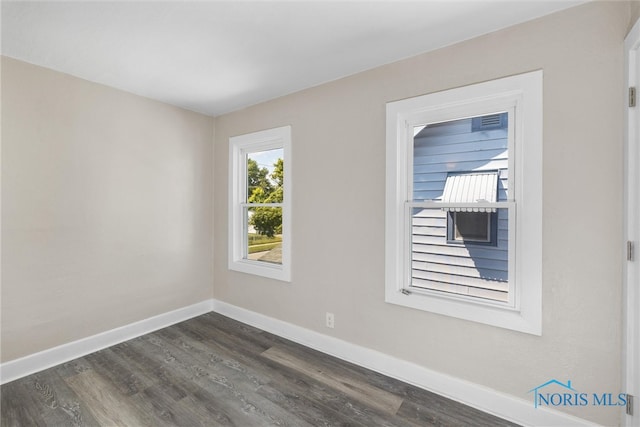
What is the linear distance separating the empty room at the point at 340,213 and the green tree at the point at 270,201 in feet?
0.11

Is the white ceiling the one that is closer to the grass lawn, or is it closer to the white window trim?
the white window trim

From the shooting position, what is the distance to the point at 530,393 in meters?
1.77

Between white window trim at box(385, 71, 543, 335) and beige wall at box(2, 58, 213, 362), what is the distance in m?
2.43

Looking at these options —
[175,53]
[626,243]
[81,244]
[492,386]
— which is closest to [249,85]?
[175,53]

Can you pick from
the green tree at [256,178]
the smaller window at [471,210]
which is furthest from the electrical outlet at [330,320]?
the green tree at [256,178]

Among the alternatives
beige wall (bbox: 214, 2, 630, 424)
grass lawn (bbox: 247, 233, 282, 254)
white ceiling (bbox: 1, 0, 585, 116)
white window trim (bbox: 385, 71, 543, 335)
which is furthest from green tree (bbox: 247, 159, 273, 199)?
white window trim (bbox: 385, 71, 543, 335)

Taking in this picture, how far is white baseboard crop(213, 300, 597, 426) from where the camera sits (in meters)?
1.75

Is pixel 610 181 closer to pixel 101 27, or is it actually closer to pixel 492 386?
pixel 492 386

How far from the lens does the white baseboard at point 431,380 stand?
1745mm

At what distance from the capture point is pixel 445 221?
215cm

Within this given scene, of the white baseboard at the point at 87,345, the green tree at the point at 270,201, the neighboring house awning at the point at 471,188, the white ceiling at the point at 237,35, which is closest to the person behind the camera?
the white ceiling at the point at 237,35

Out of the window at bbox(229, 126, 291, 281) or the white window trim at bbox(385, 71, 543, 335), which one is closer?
the white window trim at bbox(385, 71, 543, 335)

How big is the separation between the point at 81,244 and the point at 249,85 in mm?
2120

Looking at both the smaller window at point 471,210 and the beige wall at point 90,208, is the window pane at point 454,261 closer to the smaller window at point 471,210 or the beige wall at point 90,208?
the smaller window at point 471,210
